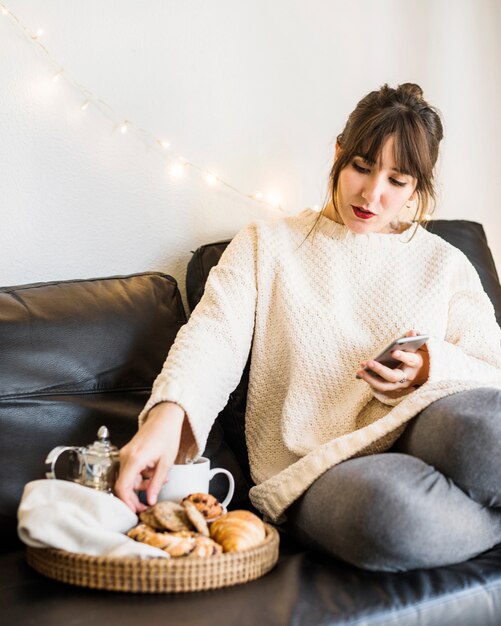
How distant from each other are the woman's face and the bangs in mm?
11

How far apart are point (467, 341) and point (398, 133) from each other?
1.39ft

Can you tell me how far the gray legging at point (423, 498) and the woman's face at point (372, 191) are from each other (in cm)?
46

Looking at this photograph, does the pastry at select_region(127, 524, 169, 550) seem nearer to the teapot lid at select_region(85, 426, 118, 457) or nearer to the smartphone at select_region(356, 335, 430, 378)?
the teapot lid at select_region(85, 426, 118, 457)

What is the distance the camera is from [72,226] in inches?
67.4

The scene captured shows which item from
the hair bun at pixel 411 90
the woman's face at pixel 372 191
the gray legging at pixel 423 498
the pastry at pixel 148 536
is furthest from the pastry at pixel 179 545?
the hair bun at pixel 411 90

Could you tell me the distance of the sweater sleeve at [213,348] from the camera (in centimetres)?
128

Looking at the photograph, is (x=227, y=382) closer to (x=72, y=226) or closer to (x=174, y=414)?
(x=174, y=414)

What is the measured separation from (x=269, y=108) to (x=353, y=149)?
497mm

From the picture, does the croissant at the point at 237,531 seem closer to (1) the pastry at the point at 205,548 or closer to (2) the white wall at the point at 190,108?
(1) the pastry at the point at 205,548

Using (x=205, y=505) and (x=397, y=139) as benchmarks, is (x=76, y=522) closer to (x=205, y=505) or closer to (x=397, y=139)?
(x=205, y=505)

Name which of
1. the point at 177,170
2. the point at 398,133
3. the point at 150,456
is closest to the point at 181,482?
the point at 150,456

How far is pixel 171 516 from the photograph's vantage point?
105 centimetres

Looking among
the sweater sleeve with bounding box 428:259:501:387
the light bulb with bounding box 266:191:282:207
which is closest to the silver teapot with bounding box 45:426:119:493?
the sweater sleeve with bounding box 428:259:501:387

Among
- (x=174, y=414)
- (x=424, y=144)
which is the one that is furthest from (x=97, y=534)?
(x=424, y=144)
